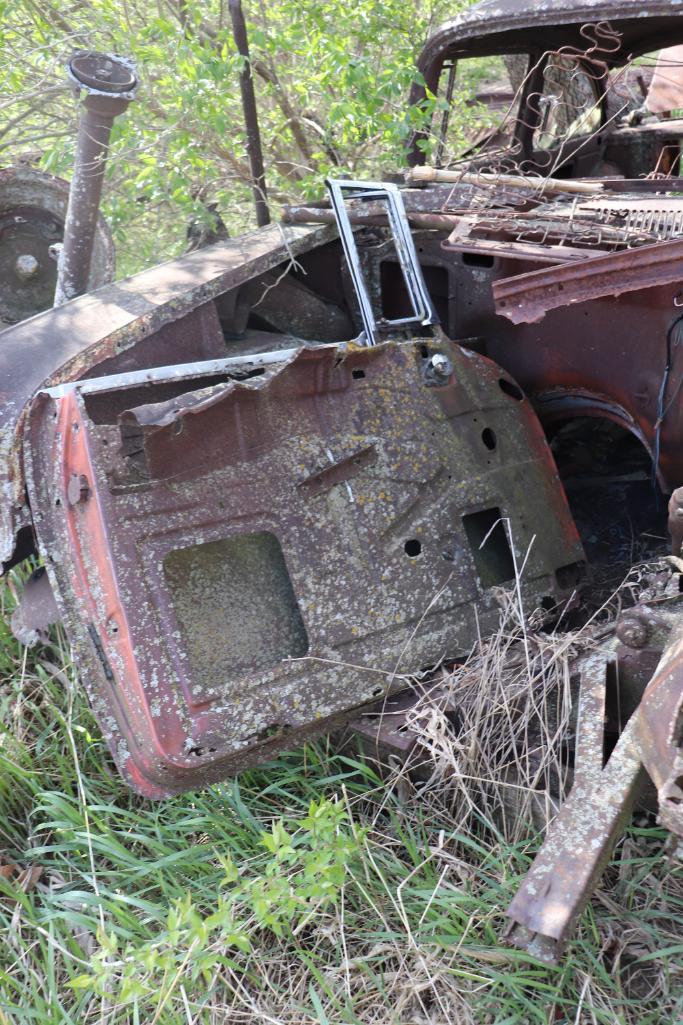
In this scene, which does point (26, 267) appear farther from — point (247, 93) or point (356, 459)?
point (356, 459)

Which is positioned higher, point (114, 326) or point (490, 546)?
point (114, 326)

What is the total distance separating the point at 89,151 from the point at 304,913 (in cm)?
286

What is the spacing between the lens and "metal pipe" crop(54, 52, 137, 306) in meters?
3.41

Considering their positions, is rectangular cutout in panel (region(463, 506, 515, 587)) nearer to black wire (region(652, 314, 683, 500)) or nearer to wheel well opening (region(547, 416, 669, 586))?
black wire (region(652, 314, 683, 500))

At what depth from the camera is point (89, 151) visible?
360 centimetres

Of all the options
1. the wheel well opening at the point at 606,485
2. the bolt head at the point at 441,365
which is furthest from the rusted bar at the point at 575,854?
the wheel well opening at the point at 606,485

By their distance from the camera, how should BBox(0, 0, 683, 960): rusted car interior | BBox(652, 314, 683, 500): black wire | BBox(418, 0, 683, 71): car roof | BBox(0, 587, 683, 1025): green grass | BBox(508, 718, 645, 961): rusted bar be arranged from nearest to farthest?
BBox(508, 718, 645, 961): rusted bar → BBox(0, 587, 683, 1025): green grass → BBox(0, 0, 683, 960): rusted car interior → BBox(652, 314, 683, 500): black wire → BBox(418, 0, 683, 71): car roof

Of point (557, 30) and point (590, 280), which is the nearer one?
point (590, 280)

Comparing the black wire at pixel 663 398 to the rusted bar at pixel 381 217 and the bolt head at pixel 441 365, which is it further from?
the rusted bar at pixel 381 217

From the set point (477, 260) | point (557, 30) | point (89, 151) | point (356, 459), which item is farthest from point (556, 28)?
point (356, 459)

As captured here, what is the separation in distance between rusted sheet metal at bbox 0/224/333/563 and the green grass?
859 mm

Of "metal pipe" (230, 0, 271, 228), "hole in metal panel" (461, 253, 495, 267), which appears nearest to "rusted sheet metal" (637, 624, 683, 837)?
"hole in metal panel" (461, 253, 495, 267)

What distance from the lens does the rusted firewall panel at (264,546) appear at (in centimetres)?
222

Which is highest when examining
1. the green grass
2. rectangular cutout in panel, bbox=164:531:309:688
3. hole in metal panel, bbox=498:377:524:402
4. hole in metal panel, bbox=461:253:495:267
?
hole in metal panel, bbox=461:253:495:267
